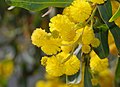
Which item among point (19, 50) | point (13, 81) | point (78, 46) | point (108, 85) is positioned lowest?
point (13, 81)

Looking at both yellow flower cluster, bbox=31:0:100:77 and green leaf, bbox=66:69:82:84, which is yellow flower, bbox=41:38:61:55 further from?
green leaf, bbox=66:69:82:84

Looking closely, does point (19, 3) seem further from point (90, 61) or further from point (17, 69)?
point (17, 69)

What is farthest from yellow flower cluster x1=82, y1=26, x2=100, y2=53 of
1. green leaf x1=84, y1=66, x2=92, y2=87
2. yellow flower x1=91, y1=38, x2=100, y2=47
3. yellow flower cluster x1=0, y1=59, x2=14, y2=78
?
yellow flower cluster x1=0, y1=59, x2=14, y2=78

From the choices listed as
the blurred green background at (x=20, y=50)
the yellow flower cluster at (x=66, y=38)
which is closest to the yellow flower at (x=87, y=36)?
the yellow flower cluster at (x=66, y=38)

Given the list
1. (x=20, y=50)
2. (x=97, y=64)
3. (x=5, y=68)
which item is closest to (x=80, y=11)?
(x=97, y=64)

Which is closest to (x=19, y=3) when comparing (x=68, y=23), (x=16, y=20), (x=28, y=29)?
(x=68, y=23)
